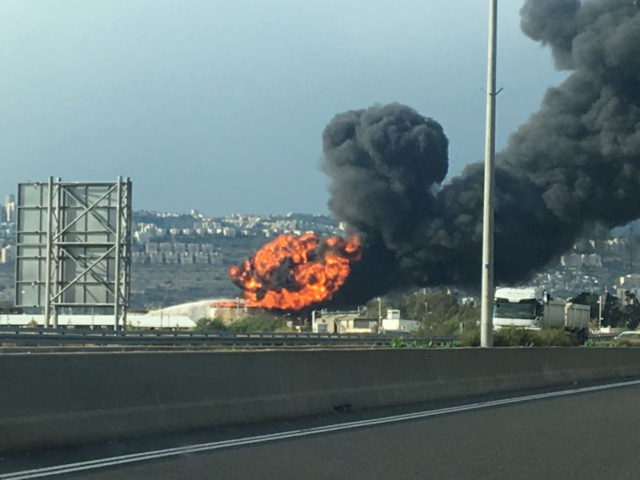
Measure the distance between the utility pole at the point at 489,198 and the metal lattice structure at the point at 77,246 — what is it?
22533 millimetres

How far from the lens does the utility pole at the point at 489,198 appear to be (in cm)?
A: 2202

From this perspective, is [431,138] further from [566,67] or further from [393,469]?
[393,469]

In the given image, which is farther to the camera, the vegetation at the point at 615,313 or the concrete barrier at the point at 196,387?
the vegetation at the point at 615,313

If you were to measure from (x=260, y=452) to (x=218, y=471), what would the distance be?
1.27m

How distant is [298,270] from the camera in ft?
239

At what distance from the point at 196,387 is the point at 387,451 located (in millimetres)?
2460

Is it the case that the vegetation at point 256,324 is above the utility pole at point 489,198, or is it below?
below

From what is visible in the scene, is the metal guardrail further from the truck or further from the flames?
the flames

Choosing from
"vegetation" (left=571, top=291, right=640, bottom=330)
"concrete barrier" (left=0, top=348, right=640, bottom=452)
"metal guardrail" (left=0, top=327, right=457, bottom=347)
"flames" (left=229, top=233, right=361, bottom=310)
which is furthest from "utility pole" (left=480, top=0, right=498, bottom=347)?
"vegetation" (left=571, top=291, right=640, bottom=330)

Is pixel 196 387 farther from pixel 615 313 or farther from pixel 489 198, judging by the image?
pixel 615 313

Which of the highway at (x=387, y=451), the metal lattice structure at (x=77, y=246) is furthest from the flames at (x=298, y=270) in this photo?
the highway at (x=387, y=451)

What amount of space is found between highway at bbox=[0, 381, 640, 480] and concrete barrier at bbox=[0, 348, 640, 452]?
1.03ft

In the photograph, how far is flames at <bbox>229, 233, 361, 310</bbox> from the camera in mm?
70500

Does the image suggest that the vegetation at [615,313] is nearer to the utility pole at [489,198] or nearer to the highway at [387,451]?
the utility pole at [489,198]
